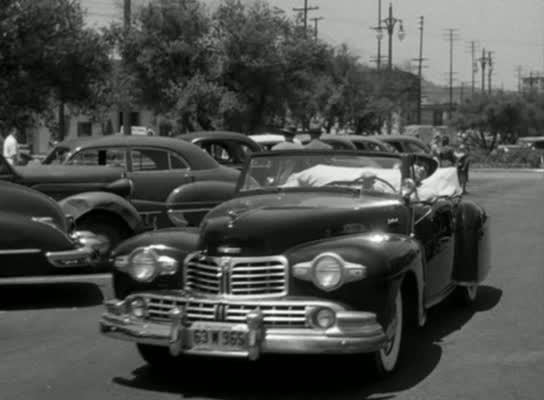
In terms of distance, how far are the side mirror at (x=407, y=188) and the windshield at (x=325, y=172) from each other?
0.06m

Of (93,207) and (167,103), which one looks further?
(167,103)

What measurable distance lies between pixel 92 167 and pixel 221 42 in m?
19.6

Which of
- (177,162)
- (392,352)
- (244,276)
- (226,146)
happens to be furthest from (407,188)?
(226,146)

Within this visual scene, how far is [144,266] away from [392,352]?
170 cm

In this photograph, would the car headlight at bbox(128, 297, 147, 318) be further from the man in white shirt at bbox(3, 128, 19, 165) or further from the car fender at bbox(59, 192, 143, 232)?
the man in white shirt at bbox(3, 128, 19, 165)

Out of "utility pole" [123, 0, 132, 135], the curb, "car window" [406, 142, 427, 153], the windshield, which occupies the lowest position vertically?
the curb

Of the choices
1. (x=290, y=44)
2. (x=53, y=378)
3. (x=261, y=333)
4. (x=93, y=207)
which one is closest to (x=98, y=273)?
(x=93, y=207)

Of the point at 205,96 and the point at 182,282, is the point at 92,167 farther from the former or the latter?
the point at 205,96

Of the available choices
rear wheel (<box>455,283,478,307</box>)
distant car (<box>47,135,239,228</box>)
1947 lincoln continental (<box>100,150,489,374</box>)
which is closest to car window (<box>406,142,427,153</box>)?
distant car (<box>47,135,239,228</box>)

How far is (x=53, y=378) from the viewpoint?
692cm

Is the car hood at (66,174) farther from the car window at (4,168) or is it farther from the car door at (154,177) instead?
the car door at (154,177)

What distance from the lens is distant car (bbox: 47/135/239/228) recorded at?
542 inches

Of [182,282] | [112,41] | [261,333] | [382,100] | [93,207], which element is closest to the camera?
[261,333]

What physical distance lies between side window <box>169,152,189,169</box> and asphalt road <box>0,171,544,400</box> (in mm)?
4161
